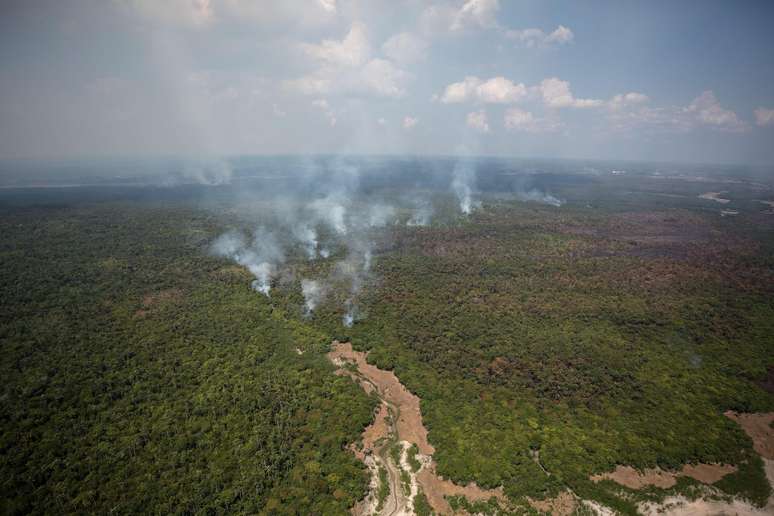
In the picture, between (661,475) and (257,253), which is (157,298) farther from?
(661,475)

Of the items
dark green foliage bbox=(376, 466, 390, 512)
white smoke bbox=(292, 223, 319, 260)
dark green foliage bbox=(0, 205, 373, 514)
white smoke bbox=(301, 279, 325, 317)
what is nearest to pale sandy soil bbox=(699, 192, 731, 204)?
white smoke bbox=(292, 223, 319, 260)

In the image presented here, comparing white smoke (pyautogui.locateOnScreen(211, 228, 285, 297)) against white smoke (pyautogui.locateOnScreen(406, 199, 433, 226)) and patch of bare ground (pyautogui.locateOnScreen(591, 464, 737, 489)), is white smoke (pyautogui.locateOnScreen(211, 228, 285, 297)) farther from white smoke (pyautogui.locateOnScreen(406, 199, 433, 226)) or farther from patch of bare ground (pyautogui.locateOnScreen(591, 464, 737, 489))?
patch of bare ground (pyautogui.locateOnScreen(591, 464, 737, 489))

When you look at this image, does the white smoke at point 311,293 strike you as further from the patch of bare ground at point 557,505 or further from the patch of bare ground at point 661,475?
the patch of bare ground at point 661,475

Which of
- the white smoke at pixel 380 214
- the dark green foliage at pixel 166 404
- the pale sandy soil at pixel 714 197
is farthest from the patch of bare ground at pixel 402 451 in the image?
the pale sandy soil at pixel 714 197

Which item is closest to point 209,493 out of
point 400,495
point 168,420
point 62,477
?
point 168,420

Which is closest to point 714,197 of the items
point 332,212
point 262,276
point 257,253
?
point 332,212

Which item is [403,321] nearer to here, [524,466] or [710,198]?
[524,466]
